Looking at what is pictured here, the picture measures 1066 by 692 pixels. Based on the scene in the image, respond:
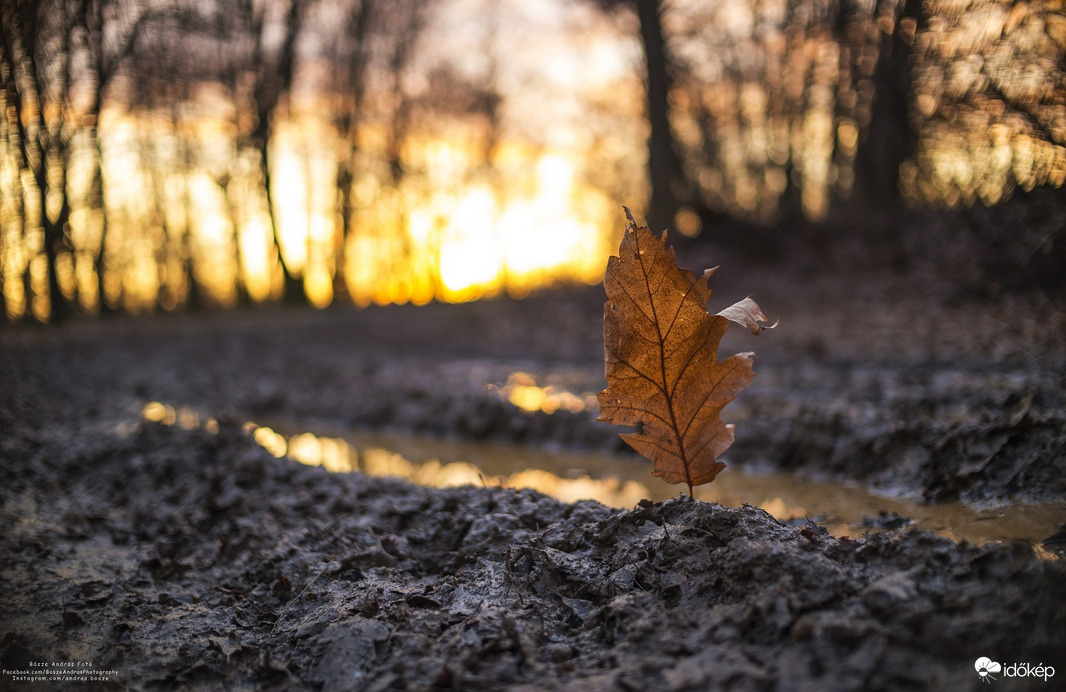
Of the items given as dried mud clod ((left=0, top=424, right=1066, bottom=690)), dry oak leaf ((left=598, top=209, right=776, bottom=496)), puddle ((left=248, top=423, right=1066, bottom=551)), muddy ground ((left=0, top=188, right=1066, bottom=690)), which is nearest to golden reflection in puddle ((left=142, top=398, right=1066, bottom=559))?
puddle ((left=248, top=423, right=1066, bottom=551))

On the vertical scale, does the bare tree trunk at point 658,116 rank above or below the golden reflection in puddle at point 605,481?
above

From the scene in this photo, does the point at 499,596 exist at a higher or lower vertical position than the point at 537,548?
lower

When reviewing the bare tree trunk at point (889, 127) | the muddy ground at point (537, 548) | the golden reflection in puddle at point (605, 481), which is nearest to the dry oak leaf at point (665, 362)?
the muddy ground at point (537, 548)

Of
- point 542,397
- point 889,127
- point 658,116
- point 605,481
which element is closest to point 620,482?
point 605,481

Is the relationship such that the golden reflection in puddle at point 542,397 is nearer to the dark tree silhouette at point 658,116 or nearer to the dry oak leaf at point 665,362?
the dry oak leaf at point 665,362

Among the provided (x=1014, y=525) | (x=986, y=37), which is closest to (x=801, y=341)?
(x=986, y=37)

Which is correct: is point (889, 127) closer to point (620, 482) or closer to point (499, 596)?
point (620, 482)
